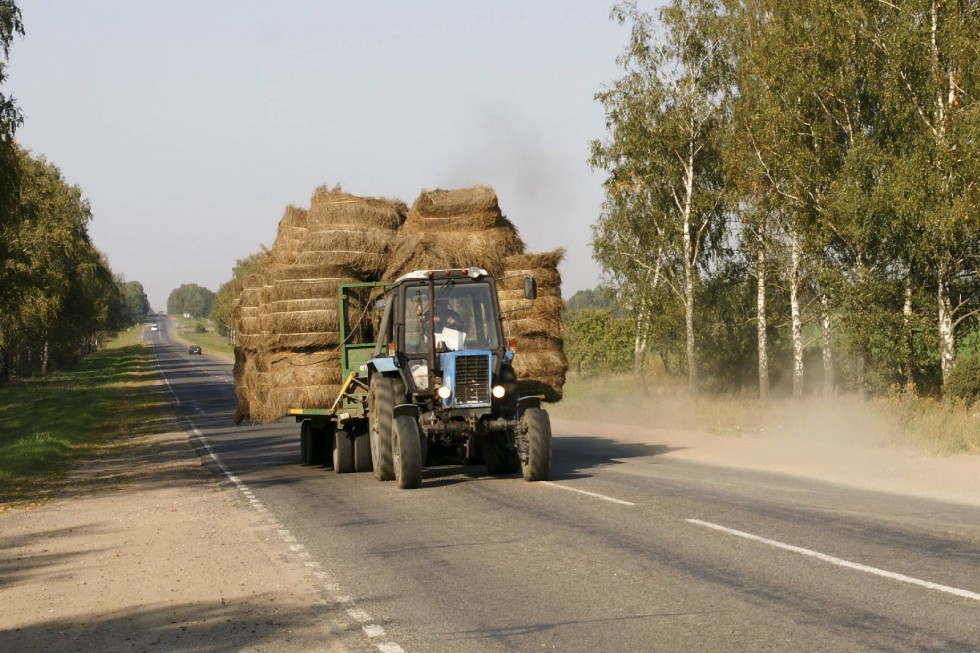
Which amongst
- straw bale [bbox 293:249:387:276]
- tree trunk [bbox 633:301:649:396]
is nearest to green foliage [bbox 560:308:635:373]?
tree trunk [bbox 633:301:649:396]

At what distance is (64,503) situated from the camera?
1711 centimetres

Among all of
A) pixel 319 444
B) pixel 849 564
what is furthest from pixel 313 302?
pixel 849 564

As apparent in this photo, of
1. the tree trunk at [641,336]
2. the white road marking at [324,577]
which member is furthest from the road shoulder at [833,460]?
the tree trunk at [641,336]

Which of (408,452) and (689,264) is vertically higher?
(689,264)

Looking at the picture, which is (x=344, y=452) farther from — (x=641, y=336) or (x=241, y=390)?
(x=641, y=336)

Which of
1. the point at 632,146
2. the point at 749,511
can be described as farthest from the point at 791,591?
the point at 632,146

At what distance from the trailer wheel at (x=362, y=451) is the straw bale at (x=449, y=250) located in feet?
8.41

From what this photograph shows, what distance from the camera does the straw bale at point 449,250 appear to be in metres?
18.2

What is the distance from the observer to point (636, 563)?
31.0ft

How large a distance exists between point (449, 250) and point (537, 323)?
1856 mm

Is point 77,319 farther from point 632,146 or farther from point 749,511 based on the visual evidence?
point 749,511

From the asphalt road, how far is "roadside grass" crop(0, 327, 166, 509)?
7.08 meters

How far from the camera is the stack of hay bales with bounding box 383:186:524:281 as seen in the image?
18.2 m

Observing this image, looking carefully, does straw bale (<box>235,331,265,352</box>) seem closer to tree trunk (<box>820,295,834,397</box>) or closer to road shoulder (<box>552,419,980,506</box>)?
road shoulder (<box>552,419,980,506</box>)
